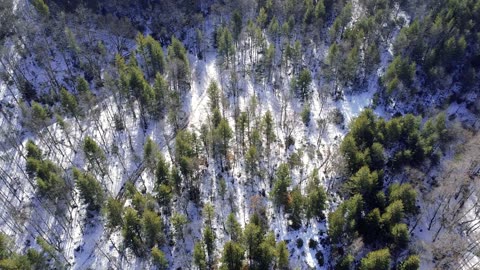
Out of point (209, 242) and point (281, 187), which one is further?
point (281, 187)

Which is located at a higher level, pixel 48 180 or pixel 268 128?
pixel 268 128

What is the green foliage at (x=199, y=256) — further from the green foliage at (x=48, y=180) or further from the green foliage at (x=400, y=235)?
the green foliage at (x=400, y=235)

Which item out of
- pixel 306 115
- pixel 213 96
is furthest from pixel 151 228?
pixel 306 115

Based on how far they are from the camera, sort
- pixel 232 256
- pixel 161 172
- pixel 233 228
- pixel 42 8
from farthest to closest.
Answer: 1. pixel 42 8
2. pixel 161 172
3. pixel 233 228
4. pixel 232 256

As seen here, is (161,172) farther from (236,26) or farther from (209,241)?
(236,26)

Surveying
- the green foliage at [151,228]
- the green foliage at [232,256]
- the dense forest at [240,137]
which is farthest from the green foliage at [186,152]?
the green foliage at [232,256]

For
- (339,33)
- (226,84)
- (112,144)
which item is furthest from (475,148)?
(112,144)

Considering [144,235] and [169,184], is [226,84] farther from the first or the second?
[144,235]
